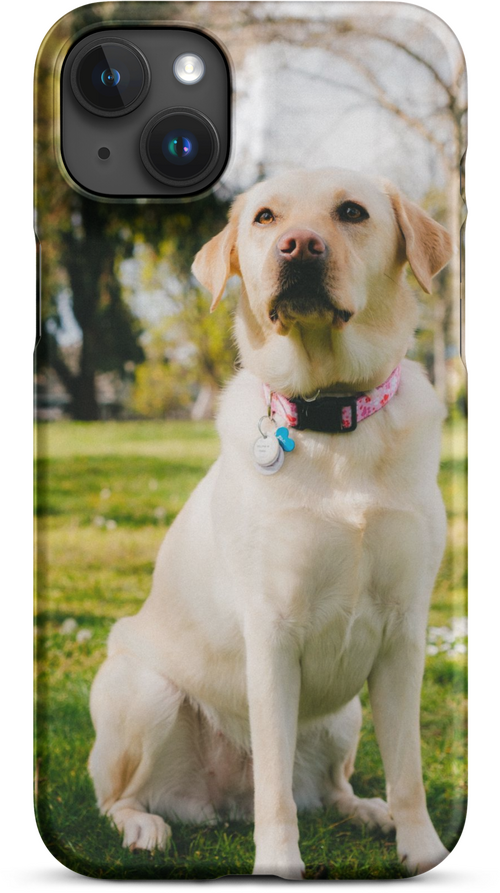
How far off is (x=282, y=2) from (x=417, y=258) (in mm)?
969

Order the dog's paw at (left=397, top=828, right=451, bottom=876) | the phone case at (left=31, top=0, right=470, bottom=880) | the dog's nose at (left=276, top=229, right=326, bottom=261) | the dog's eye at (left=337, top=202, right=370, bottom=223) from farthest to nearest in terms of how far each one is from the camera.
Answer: the dog's paw at (left=397, top=828, right=451, bottom=876) → the phone case at (left=31, top=0, right=470, bottom=880) → the dog's eye at (left=337, top=202, right=370, bottom=223) → the dog's nose at (left=276, top=229, right=326, bottom=261)

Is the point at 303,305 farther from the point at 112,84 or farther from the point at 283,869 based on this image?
the point at 283,869

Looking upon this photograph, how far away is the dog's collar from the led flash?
106cm

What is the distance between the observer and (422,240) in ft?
10.9

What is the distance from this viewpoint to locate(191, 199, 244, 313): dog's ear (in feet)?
11.1

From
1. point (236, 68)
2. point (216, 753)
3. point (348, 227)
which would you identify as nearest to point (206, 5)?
point (236, 68)

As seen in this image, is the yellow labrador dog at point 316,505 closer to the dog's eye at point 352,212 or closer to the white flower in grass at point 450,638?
the dog's eye at point 352,212

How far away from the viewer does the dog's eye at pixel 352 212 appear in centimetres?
321

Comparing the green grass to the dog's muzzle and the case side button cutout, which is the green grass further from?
the dog's muzzle

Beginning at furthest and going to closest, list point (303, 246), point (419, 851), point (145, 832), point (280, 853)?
1. point (145, 832)
2. point (419, 851)
3. point (280, 853)
4. point (303, 246)

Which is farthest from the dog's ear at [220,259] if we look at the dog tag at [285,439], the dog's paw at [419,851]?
the dog's paw at [419,851]

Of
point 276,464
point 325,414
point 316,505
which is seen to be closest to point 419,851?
point 316,505

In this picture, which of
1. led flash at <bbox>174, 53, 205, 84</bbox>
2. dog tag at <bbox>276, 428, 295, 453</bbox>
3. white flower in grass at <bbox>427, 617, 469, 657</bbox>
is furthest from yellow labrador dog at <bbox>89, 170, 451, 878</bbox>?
led flash at <bbox>174, 53, 205, 84</bbox>

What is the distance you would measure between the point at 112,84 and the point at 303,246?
94 cm
